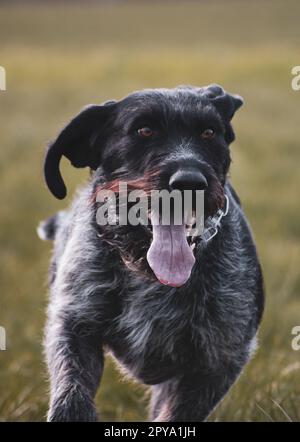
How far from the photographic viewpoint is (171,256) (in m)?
4.14

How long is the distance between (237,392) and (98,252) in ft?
5.87

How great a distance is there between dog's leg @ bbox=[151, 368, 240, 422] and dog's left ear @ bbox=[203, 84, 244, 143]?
117 centimetres

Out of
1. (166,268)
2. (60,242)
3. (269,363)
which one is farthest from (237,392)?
(166,268)

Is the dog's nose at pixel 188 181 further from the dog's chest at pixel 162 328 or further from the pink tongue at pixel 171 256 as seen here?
the dog's chest at pixel 162 328

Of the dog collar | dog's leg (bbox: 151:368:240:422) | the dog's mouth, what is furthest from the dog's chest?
the dog's mouth

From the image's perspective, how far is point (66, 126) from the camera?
467cm

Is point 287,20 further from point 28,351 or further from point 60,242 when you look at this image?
A: point 60,242

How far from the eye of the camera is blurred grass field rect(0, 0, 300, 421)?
6.73m

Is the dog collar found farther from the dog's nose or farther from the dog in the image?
the dog's nose

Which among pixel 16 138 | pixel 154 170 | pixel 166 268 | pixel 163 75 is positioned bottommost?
pixel 166 268

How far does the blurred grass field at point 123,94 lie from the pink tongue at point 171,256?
144 cm

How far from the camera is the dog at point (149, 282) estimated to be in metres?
4.37

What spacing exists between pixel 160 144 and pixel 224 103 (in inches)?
19.3

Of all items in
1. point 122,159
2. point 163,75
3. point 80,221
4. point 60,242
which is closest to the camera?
point 122,159
